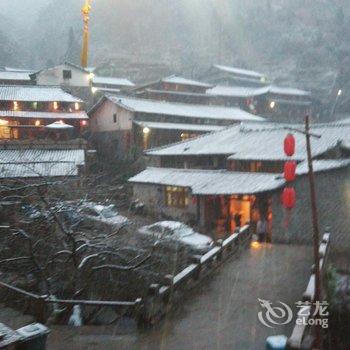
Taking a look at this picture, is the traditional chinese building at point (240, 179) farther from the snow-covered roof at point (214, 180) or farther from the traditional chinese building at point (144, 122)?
the traditional chinese building at point (144, 122)

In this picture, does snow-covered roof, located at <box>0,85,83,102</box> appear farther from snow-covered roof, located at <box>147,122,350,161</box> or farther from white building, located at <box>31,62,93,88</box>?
snow-covered roof, located at <box>147,122,350,161</box>

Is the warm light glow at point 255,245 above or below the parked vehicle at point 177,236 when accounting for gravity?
below

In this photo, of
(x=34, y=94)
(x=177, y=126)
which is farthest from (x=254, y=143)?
(x=34, y=94)

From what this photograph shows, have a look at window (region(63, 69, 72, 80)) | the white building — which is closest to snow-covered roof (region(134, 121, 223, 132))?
the white building

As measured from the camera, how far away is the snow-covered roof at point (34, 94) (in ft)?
151

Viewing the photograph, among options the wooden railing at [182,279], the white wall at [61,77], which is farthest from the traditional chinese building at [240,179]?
the white wall at [61,77]

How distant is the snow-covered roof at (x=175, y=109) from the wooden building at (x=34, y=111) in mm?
5631

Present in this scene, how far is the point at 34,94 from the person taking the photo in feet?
155

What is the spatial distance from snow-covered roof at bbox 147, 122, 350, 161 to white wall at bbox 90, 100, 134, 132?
848 cm

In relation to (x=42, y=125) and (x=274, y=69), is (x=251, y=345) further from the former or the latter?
(x=274, y=69)

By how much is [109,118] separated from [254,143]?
2148 cm

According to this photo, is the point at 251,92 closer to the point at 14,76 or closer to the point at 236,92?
the point at 236,92

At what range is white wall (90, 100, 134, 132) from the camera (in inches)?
1730

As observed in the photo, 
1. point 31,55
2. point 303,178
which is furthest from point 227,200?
point 31,55
